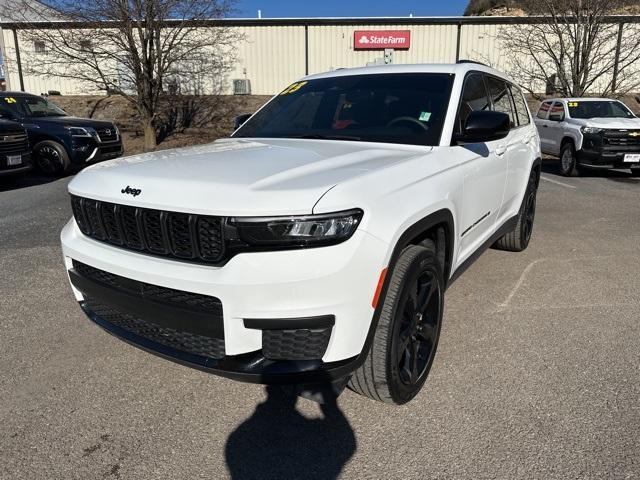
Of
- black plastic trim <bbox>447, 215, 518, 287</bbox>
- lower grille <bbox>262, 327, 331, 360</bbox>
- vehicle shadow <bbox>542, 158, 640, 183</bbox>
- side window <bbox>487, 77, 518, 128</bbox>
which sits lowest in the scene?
vehicle shadow <bbox>542, 158, 640, 183</bbox>

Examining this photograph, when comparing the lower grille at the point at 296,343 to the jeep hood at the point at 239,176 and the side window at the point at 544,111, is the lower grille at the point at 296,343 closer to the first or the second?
the jeep hood at the point at 239,176

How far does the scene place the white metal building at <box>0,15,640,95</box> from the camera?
80.7 ft

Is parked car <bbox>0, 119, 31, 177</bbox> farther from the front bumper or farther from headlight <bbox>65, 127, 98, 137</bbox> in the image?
the front bumper

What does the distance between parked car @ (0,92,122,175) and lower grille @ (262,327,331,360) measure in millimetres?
10504

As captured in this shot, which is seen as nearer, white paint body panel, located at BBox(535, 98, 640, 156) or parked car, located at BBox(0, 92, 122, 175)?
white paint body panel, located at BBox(535, 98, 640, 156)

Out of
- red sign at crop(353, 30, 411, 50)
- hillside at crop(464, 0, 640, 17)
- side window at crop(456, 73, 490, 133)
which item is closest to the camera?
side window at crop(456, 73, 490, 133)

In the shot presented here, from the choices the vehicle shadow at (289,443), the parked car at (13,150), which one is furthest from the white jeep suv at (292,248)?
the parked car at (13,150)

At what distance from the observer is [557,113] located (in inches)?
477

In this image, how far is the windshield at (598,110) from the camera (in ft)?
38.1

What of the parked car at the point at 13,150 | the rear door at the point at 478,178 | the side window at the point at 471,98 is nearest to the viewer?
the rear door at the point at 478,178

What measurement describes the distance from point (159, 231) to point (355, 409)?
1.33 metres

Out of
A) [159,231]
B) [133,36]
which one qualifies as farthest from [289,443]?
[133,36]

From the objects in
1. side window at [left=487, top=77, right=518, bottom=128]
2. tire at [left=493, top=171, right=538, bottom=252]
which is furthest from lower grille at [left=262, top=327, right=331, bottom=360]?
tire at [left=493, top=171, right=538, bottom=252]

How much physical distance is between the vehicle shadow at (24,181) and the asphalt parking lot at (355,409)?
6.83 meters
